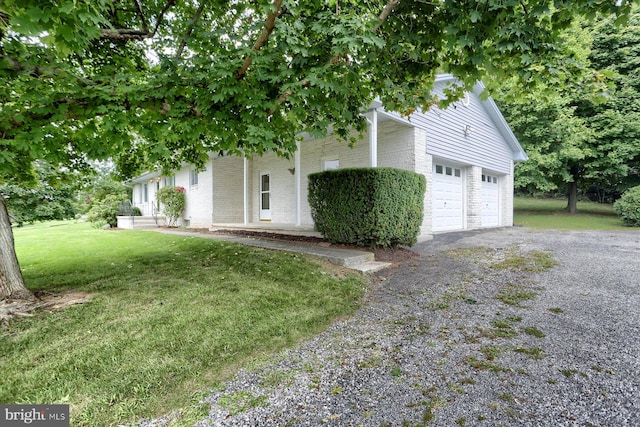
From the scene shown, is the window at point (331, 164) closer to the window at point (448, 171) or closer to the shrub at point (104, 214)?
the window at point (448, 171)

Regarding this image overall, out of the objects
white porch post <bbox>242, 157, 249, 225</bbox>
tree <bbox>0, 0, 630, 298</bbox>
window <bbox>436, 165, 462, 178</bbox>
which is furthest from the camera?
white porch post <bbox>242, 157, 249, 225</bbox>

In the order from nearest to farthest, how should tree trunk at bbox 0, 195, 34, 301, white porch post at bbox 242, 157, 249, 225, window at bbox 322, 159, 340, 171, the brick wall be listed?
1. tree trunk at bbox 0, 195, 34, 301
2. window at bbox 322, 159, 340, 171
3. white porch post at bbox 242, 157, 249, 225
4. the brick wall

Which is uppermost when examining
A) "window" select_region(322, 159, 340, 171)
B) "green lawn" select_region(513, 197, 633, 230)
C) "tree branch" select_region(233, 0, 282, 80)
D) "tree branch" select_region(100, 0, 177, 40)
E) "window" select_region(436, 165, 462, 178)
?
"tree branch" select_region(100, 0, 177, 40)

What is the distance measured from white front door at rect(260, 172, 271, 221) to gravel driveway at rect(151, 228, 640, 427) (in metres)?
8.67

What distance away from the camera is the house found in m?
9.23

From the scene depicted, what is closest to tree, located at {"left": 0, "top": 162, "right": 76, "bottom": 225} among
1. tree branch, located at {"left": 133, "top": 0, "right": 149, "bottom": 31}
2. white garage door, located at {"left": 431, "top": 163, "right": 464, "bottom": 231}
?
tree branch, located at {"left": 133, "top": 0, "right": 149, "bottom": 31}

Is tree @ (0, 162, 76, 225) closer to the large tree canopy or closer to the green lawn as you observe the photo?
the large tree canopy

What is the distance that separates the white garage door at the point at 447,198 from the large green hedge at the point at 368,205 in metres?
3.77

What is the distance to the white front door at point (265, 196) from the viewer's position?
12.5m

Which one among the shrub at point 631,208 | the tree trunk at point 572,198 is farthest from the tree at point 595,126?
the shrub at point 631,208

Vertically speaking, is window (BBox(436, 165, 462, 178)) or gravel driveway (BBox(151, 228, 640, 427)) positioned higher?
window (BBox(436, 165, 462, 178))

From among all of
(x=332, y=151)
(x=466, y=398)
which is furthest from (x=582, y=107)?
(x=466, y=398)

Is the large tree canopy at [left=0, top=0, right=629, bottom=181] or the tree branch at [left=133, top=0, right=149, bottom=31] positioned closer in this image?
the large tree canopy at [left=0, top=0, right=629, bottom=181]

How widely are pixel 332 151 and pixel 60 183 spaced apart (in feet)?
25.0
